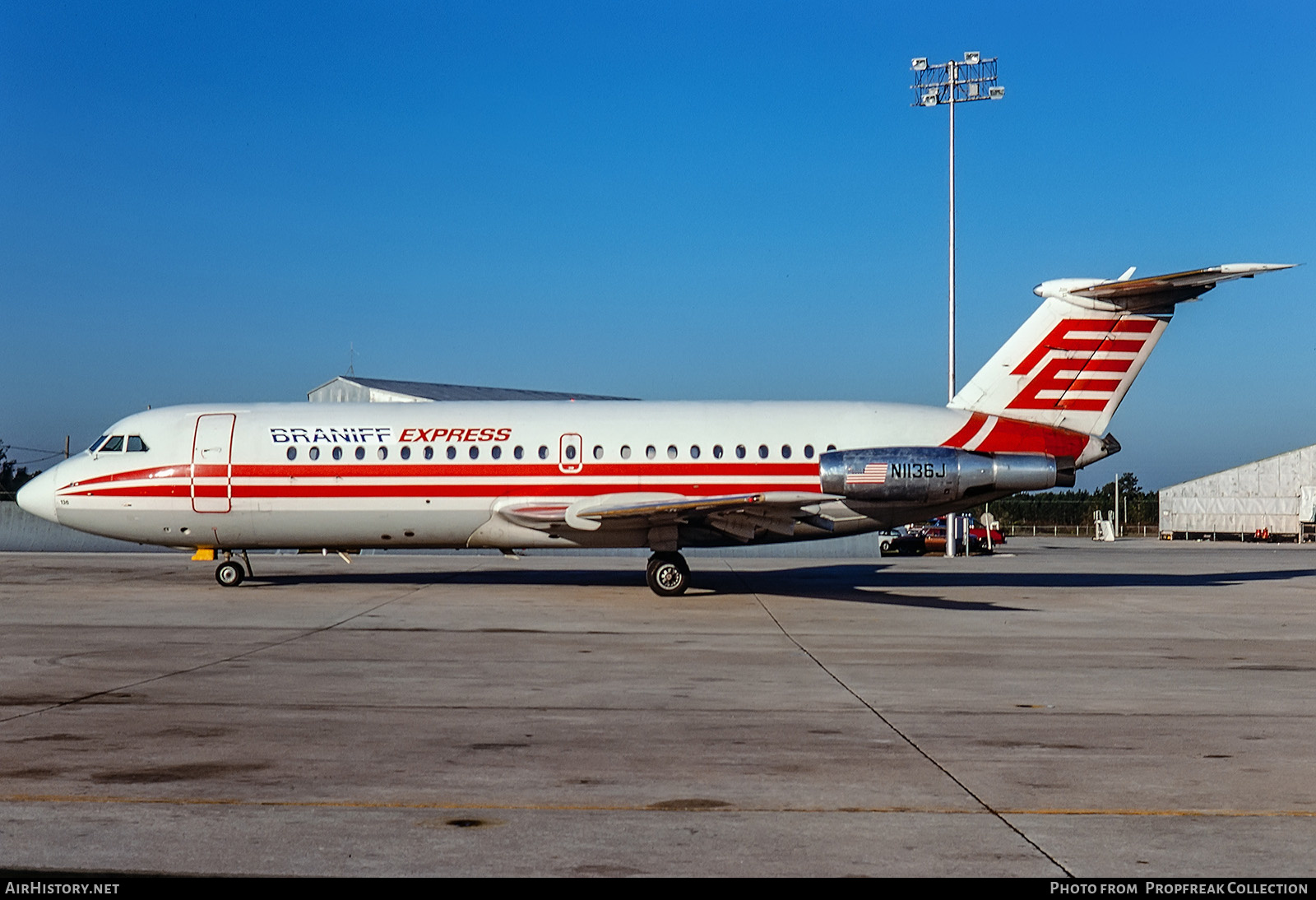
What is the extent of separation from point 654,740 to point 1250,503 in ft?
237

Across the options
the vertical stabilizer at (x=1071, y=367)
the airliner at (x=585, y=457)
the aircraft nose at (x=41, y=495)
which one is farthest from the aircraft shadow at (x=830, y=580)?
the aircraft nose at (x=41, y=495)

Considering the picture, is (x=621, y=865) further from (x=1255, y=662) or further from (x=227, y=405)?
(x=227, y=405)

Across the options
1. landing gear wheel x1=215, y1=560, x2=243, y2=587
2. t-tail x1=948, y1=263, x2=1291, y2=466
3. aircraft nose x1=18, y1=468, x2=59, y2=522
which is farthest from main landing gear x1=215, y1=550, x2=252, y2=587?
t-tail x1=948, y1=263, x2=1291, y2=466

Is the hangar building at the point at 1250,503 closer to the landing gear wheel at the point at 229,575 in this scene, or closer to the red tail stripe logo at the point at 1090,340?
the red tail stripe logo at the point at 1090,340

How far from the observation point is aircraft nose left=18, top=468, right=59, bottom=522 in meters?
22.8

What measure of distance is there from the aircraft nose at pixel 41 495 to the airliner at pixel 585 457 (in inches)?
4.8

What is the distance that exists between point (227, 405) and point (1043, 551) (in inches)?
1283

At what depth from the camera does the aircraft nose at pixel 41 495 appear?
2275cm

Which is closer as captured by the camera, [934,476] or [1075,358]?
[934,476]

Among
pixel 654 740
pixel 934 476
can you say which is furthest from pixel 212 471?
pixel 654 740

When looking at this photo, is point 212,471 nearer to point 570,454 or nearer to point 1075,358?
point 570,454

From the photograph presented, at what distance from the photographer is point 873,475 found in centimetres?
2053

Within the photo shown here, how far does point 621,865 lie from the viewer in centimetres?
568

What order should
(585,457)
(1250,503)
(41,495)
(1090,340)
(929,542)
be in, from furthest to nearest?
(1250,503)
(929,542)
(41,495)
(1090,340)
(585,457)
